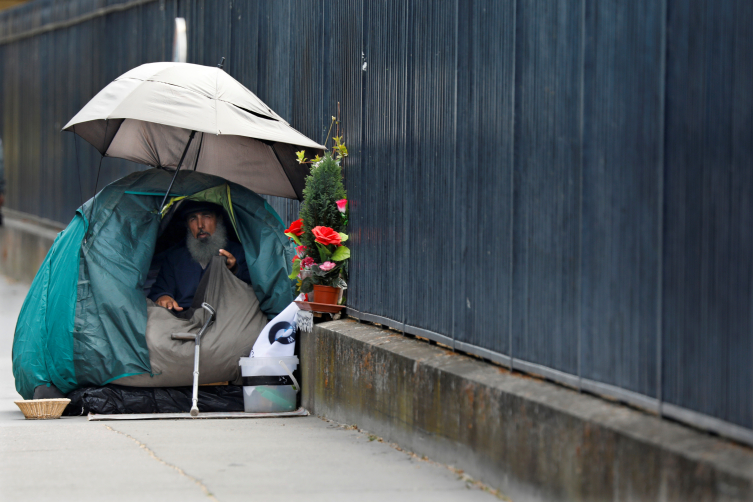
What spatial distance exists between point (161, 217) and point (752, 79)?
5812 millimetres

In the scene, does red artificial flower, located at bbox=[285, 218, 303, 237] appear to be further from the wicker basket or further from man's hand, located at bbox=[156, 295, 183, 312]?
the wicker basket

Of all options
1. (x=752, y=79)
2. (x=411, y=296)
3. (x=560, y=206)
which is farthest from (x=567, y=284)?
(x=411, y=296)

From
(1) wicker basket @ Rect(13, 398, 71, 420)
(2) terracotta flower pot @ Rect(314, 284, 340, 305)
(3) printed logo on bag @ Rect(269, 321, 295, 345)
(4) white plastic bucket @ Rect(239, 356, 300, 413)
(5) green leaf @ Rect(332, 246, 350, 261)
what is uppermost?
(5) green leaf @ Rect(332, 246, 350, 261)

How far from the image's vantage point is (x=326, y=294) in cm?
711

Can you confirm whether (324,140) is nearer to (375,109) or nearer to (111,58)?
(375,109)

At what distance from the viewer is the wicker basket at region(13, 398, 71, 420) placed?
6992mm

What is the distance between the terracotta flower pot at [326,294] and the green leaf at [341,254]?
22 centimetres

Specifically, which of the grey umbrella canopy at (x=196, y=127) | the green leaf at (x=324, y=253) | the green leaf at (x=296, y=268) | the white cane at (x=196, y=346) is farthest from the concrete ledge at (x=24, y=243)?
the green leaf at (x=324, y=253)

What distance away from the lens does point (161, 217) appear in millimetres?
8086

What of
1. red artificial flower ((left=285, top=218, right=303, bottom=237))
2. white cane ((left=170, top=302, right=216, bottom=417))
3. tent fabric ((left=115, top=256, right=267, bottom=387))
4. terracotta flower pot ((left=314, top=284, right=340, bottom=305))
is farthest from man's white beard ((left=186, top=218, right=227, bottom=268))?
terracotta flower pot ((left=314, top=284, right=340, bottom=305))

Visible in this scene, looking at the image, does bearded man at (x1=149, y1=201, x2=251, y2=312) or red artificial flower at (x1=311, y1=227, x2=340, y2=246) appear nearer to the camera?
red artificial flower at (x1=311, y1=227, x2=340, y2=246)

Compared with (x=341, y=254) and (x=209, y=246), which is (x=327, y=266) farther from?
(x=209, y=246)

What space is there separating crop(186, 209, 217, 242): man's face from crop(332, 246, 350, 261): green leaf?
1.68 m

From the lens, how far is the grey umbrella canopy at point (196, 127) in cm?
701
